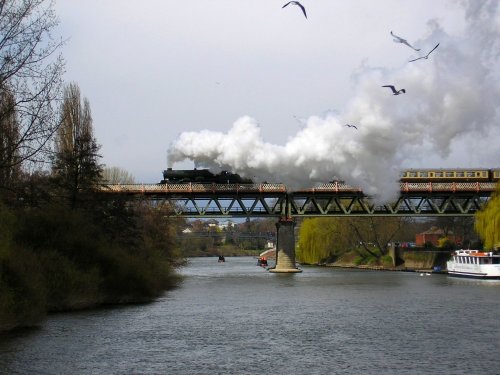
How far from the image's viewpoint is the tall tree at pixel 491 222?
95.1 m

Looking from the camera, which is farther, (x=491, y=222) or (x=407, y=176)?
(x=407, y=176)

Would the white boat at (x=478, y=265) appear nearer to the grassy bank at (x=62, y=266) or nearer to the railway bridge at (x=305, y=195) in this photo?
the railway bridge at (x=305, y=195)

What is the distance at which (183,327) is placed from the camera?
43.3m

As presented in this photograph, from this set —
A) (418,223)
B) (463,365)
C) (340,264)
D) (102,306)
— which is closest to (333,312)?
(102,306)

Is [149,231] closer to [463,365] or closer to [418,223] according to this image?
[463,365]

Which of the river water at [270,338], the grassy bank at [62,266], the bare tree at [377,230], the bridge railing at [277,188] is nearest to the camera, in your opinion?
the river water at [270,338]

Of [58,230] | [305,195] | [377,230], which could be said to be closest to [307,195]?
[305,195]

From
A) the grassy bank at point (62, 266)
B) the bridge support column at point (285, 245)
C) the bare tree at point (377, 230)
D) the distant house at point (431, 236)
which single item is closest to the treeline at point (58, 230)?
the grassy bank at point (62, 266)

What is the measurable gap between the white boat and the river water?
92.8 ft

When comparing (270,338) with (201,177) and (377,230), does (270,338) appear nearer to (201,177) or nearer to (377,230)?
(201,177)

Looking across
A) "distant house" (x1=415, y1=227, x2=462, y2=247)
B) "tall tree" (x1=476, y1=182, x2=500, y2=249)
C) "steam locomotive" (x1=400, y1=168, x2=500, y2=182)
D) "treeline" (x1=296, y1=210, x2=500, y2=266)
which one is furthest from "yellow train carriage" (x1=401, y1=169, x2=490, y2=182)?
"distant house" (x1=415, y1=227, x2=462, y2=247)

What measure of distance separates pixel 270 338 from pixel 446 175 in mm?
76037

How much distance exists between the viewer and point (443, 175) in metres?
109

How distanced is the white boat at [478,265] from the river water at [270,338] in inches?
1113
